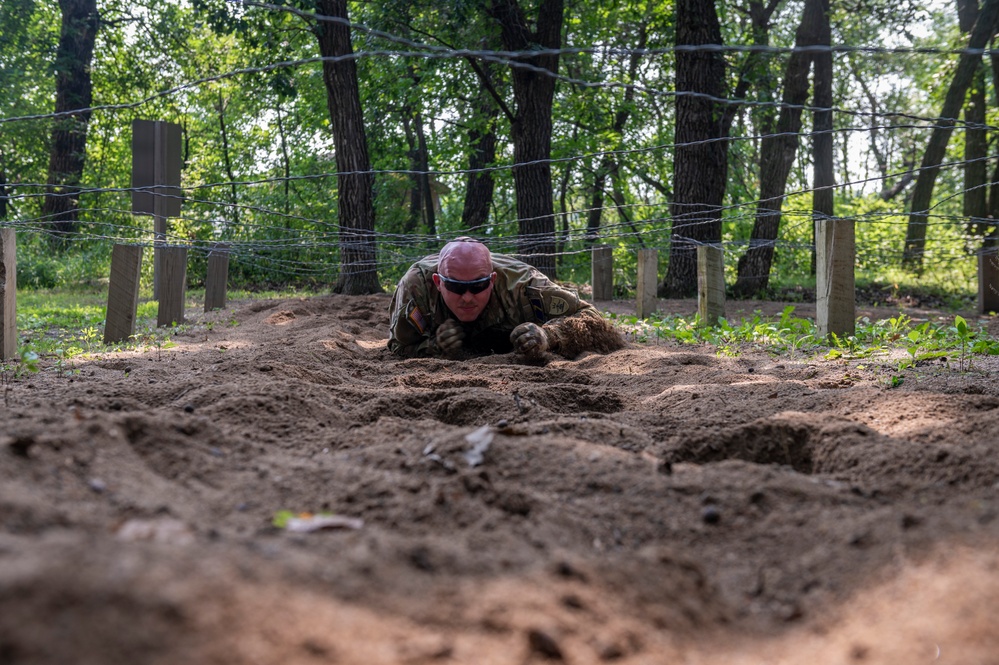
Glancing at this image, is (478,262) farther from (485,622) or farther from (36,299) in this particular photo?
(36,299)

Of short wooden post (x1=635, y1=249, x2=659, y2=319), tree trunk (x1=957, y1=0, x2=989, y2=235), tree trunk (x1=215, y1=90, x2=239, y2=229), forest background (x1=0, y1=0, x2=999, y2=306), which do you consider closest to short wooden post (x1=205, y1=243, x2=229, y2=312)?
forest background (x1=0, y1=0, x2=999, y2=306)

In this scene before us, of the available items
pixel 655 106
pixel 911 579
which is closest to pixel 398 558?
pixel 911 579

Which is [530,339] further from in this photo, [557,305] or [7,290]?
[7,290]

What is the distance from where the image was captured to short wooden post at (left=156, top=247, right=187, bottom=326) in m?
7.66

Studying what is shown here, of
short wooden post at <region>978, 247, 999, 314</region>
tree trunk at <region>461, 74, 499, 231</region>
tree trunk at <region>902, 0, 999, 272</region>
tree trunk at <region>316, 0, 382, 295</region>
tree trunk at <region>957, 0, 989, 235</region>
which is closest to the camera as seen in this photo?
short wooden post at <region>978, 247, 999, 314</region>

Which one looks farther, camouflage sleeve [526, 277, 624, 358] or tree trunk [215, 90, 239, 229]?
tree trunk [215, 90, 239, 229]

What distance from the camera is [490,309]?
5898mm

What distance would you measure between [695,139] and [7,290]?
8456mm

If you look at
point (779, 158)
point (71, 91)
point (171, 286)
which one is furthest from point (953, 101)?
point (71, 91)

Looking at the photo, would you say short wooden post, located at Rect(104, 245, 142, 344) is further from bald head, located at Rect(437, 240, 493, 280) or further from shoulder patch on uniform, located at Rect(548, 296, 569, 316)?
shoulder patch on uniform, located at Rect(548, 296, 569, 316)

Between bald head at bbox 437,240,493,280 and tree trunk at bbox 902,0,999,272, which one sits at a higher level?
tree trunk at bbox 902,0,999,272

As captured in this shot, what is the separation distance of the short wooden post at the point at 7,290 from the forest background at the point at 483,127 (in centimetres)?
428

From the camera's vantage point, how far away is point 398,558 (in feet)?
5.34

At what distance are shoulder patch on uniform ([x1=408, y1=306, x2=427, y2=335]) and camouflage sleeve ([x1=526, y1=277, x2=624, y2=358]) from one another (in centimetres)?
76
